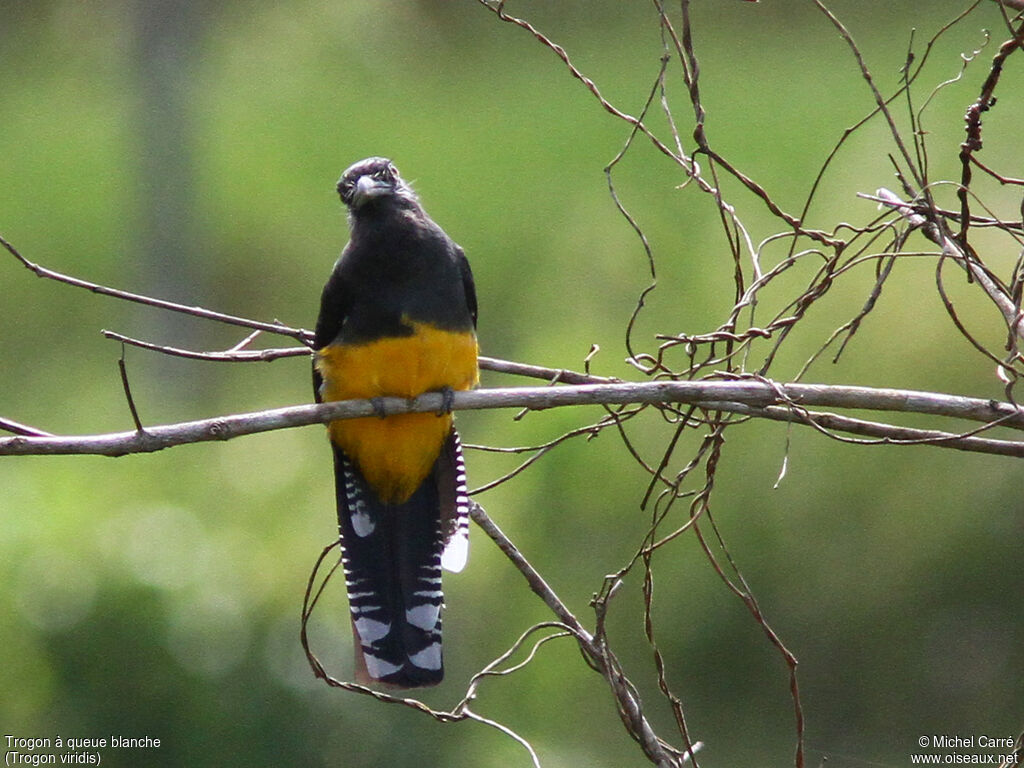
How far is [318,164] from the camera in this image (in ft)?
48.1

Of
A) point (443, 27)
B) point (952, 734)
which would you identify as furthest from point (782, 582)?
point (443, 27)

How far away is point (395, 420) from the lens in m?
3.95

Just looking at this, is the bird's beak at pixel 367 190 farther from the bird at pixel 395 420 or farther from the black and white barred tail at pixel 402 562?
the black and white barred tail at pixel 402 562

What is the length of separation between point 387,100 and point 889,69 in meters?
6.34

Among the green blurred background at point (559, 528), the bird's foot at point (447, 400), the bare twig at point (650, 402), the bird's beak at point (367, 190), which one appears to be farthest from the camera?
the green blurred background at point (559, 528)

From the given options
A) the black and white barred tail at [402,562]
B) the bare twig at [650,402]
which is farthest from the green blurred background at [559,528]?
the bare twig at [650,402]

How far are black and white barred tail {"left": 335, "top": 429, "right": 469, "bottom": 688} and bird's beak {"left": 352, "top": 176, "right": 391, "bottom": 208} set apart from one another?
0.69m

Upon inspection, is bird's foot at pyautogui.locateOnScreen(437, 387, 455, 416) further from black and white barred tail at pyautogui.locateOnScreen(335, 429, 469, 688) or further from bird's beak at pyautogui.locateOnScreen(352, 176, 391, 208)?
bird's beak at pyautogui.locateOnScreen(352, 176, 391, 208)

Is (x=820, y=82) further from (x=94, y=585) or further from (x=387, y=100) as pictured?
(x=94, y=585)

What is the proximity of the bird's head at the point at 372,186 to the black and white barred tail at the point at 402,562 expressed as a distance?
68 centimetres

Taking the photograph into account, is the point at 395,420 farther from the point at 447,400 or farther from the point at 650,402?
the point at 650,402

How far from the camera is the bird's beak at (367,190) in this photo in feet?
13.4

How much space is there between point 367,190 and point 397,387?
63 centimetres

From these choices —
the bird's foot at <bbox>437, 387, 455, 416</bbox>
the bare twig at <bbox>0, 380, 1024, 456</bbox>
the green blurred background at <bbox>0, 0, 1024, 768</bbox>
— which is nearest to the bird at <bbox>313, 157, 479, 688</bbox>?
the bird's foot at <bbox>437, 387, 455, 416</bbox>
